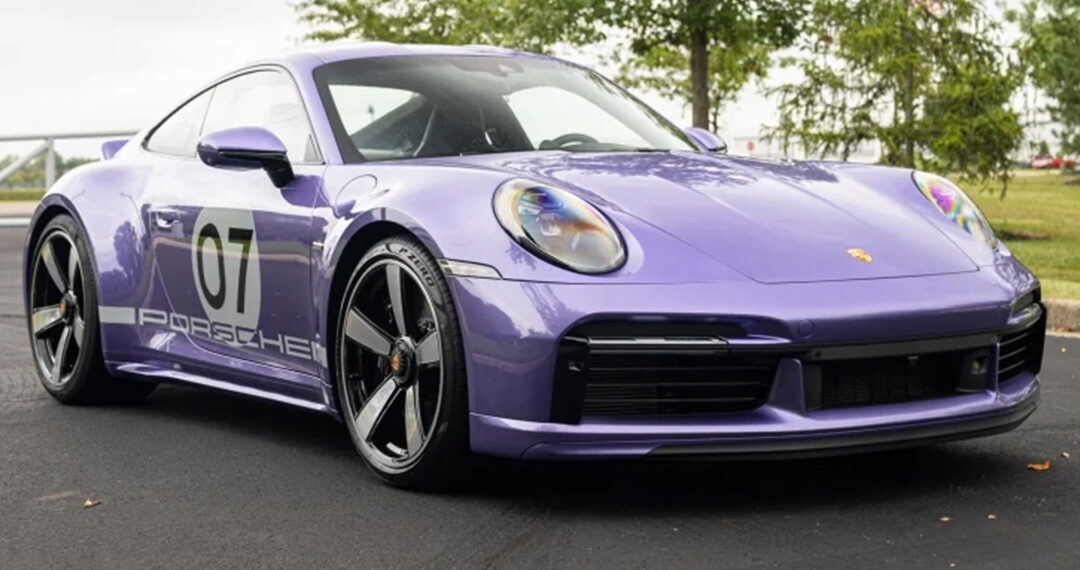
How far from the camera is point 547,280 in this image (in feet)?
14.0

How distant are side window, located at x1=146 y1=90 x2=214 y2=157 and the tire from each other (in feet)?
1.48

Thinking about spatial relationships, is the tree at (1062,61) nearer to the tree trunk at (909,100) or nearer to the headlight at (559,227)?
the tree trunk at (909,100)

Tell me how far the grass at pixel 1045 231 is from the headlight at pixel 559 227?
6060 millimetres

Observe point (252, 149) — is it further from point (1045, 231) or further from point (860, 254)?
point (1045, 231)

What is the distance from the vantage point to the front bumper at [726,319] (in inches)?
165

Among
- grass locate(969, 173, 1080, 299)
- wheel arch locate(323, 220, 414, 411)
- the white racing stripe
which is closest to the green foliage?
grass locate(969, 173, 1080, 299)

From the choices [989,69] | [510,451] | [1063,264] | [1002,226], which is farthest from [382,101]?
[1002,226]

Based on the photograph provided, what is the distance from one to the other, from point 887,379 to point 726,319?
49cm

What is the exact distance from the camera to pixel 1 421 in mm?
6234

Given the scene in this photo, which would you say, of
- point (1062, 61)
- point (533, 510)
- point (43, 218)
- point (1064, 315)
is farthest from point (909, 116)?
point (1062, 61)

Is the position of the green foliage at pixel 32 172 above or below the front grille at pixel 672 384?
below

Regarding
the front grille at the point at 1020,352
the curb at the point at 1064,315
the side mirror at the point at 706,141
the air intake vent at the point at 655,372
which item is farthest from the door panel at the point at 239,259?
the curb at the point at 1064,315

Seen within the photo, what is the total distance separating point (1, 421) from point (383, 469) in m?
2.12

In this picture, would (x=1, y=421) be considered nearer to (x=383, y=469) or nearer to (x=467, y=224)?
(x=383, y=469)
